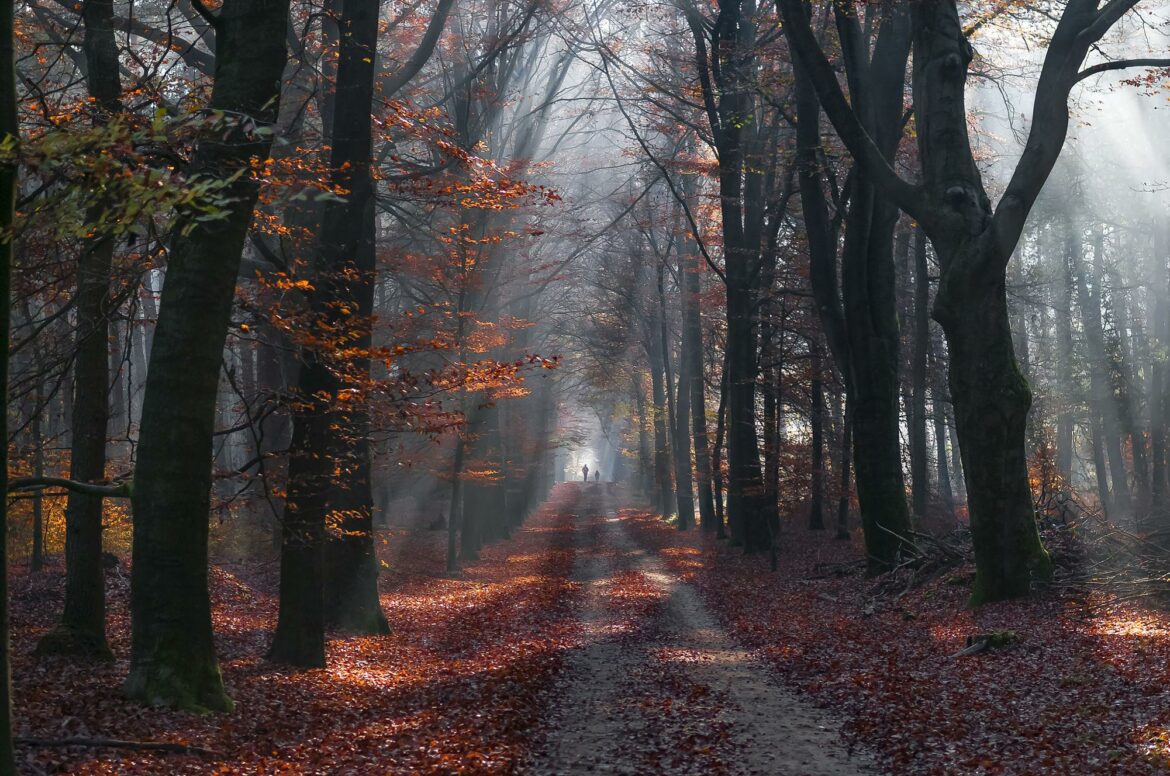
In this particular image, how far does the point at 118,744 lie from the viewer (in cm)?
668

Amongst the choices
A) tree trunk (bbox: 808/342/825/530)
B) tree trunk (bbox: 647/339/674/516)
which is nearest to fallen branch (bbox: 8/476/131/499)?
tree trunk (bbox: 808/342/825/530)

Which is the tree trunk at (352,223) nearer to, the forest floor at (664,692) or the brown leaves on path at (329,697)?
the brown leaves on path at (329,697)

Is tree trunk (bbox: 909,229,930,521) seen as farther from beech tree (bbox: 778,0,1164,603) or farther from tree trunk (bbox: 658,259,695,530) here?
beech tree (bbox: 778,0,1164,603)

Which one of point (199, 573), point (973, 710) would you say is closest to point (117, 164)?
point (199, 573)

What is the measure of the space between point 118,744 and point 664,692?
200 inches

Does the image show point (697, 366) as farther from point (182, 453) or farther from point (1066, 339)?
point (182, 453)

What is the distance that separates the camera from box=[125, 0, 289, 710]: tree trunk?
798 centimetres

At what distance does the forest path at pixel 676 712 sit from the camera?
7195mm

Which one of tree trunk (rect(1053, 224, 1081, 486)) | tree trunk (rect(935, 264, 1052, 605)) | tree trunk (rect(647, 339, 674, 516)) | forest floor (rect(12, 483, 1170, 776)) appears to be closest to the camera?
forest floor (rect(12, 483, 1170, 776))

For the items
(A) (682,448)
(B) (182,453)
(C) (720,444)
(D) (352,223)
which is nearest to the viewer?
(B) (182,453)

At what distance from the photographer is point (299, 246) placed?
14.0m

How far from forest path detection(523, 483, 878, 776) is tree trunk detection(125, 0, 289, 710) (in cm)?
316

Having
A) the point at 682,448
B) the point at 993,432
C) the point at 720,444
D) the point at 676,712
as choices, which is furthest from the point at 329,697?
the point at 682,448

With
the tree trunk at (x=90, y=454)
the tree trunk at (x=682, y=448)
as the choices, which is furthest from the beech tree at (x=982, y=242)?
the tree trunk at (x=682, y=448)
